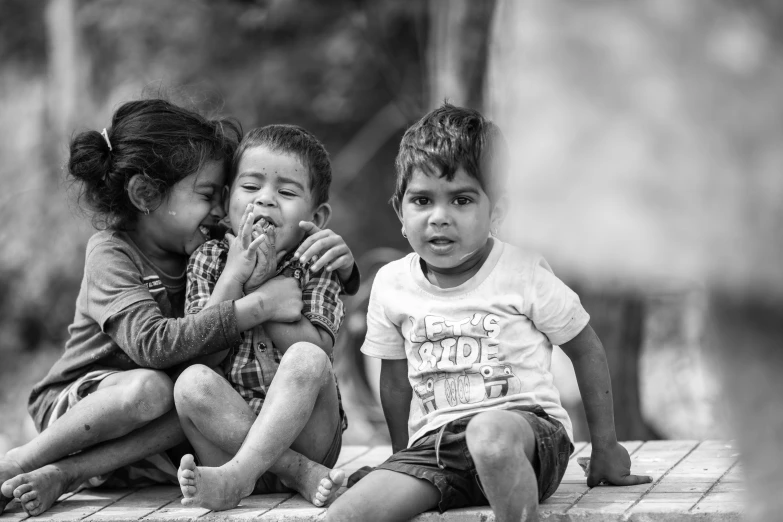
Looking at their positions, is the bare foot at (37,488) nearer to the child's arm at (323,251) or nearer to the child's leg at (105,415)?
the child's leg at (105,415)

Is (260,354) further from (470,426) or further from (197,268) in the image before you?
(470,426)

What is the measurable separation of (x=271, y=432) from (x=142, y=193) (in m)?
0.89

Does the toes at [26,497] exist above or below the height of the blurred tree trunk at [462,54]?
below

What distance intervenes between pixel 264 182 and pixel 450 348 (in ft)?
2.54

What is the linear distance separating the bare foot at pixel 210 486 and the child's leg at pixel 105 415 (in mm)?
283

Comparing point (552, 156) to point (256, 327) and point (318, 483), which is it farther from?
point (318, 483)

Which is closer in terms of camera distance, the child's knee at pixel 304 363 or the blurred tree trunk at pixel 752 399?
the blurred tree trunk at pixel 752 399

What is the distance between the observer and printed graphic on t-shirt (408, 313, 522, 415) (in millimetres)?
2707

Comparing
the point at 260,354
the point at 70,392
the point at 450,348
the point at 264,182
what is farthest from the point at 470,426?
the point at 70,392

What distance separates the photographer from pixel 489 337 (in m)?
2.72

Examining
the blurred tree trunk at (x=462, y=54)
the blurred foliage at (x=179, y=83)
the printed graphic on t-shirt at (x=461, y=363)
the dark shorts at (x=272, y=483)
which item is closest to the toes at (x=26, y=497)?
the dark shorts at (x=272, y=483)

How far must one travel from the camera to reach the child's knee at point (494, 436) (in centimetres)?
234

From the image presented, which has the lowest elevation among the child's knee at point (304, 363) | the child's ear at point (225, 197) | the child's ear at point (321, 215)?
the child's knee at point (304, 363)

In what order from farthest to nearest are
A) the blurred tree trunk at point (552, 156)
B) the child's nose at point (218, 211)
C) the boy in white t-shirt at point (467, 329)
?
1. the blurred tree trunk at point (552, 156)
2. the child's nose at point (218, 211)
3. the boy in white t-shirt at point (467, 329)
